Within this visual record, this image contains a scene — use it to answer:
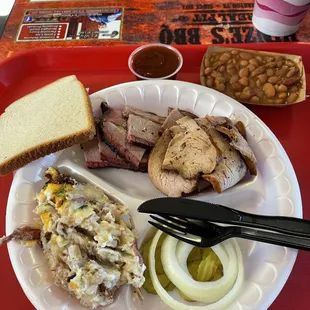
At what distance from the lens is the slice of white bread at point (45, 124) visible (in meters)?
1.90

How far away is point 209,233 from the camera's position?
5.19ft

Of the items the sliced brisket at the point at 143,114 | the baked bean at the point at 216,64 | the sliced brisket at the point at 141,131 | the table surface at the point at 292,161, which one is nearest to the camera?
the table surface at the point at 292,161

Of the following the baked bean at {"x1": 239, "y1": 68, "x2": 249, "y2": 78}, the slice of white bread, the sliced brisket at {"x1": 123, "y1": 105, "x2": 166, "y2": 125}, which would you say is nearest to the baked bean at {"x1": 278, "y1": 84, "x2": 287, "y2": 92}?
the baked bean at {"x1": 239, "y1": 68, "x2": 249, "y2": 78}

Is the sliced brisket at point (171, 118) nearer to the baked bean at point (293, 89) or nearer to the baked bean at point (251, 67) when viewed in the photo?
the baked bean at point (251, 67)

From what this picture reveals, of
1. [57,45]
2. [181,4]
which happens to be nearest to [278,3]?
[181,4]

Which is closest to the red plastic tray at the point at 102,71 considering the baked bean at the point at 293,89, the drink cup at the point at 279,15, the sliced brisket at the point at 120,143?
the baked bean at the point at 293,89

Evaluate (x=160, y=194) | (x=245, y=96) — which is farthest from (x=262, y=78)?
(x=160, y=194)

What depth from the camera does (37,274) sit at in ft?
5.23

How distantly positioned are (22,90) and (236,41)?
4.98 feet

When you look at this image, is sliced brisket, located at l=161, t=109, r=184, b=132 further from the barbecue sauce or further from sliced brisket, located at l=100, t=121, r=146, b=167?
the barbecue sauce

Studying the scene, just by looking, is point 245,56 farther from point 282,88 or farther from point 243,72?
point 282,88

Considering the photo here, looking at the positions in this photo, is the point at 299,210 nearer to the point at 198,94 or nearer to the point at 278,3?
the point at 198,94

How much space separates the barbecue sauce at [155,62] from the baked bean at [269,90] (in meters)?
0.54

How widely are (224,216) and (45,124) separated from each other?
1054 mm
